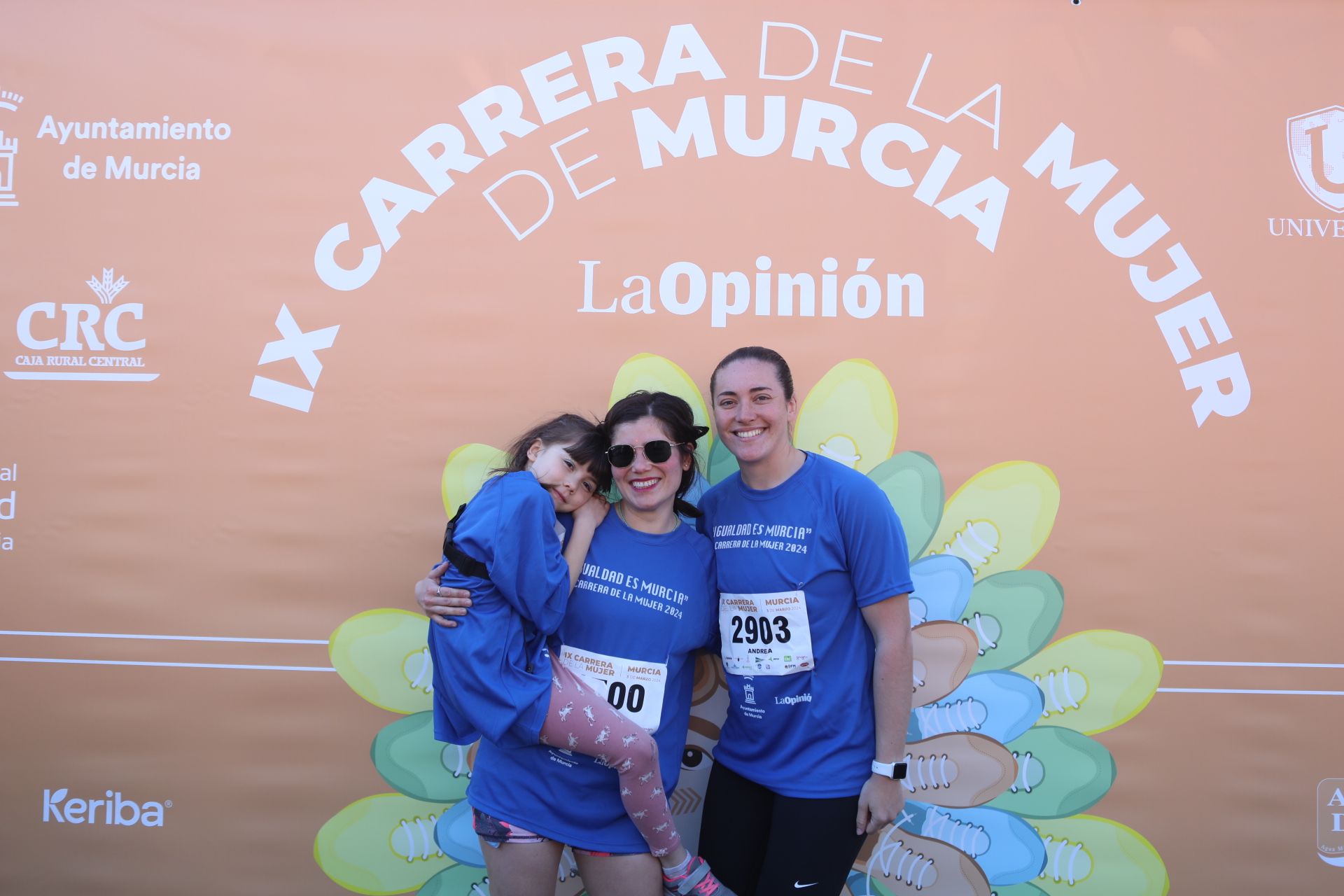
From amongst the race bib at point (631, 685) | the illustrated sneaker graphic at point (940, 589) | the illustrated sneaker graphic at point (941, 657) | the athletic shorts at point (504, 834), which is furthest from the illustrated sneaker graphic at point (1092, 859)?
the athletic shorts at point (504, 834)

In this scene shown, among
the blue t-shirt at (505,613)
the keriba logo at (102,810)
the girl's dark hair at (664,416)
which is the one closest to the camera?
the blue t-shirt at (505,613)

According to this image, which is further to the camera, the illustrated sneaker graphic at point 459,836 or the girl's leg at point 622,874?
the illustrated sneaker graphic at point 459,836

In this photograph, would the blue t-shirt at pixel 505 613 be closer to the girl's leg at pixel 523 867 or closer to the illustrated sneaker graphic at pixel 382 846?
the girl's leg at pixel 523 867

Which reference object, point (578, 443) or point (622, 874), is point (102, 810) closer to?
point (622, 874)

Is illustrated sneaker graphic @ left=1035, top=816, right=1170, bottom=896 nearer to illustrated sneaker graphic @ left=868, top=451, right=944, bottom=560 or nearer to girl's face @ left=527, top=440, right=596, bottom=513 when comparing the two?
illustrated sneaker graphic @ left=868, top=451, right=944, bottom=560

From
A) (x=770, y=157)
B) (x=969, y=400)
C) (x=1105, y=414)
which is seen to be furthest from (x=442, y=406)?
(x=1105, y=414)

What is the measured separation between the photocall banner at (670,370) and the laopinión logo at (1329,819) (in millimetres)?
11

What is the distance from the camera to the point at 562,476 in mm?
2225

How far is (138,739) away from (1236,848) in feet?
11.5

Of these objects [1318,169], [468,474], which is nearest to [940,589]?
[468,474]

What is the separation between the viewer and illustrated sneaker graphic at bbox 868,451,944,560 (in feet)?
8.66

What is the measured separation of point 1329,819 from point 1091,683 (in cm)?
87

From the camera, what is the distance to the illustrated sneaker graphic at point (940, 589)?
2619 millimetres

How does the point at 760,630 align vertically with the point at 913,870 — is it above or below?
above
